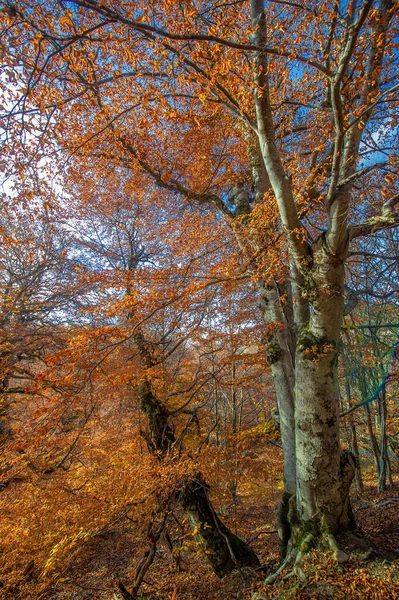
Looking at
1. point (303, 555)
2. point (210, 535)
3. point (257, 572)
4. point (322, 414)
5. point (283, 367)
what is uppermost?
point (283, 367)

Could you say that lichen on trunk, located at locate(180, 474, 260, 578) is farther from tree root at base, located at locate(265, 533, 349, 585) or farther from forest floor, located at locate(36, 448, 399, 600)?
tree root at base, located at locate(265, 533, 349, 585)

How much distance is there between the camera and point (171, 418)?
6.34m

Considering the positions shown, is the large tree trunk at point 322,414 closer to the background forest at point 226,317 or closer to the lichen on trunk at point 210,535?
the background forest at point 226,317

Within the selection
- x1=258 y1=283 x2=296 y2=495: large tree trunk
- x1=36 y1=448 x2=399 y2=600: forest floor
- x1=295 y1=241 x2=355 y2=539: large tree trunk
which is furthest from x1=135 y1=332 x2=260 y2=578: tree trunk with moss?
x1=295 y1=241 x2=355 y2=539: large tree trunk

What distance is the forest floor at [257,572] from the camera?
2412mm

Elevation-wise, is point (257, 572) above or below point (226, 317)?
below

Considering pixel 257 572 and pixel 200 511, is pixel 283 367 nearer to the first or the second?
pixel 257 572

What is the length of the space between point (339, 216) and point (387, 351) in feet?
13.4

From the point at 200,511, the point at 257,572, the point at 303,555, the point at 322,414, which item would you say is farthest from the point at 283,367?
the point at 200,511

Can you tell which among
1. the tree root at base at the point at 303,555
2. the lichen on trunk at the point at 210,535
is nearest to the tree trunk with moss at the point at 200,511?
the lichen on trunk at the point at 210,535

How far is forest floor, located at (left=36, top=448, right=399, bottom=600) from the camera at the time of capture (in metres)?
2.41

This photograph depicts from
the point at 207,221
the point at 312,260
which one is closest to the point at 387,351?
the point at 312,260

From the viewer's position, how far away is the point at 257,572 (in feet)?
12.7

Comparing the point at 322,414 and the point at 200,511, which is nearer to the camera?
the point at 322,414
